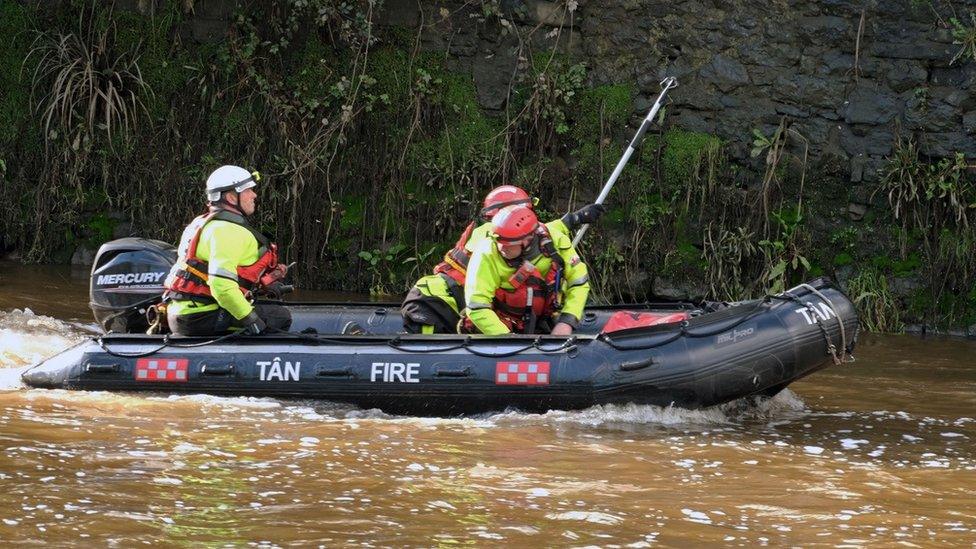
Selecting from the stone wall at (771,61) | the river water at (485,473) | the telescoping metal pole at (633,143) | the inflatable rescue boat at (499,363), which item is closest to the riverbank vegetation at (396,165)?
the stone wall at (771,61)

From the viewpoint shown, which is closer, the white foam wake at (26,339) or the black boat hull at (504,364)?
the black boat hull at (504,364)

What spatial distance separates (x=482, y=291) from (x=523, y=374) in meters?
0.55

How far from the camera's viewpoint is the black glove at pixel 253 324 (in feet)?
24.0

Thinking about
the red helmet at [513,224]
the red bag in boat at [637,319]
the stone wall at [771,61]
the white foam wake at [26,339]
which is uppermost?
the stone wall at [771,61]

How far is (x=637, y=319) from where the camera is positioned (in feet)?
25.6

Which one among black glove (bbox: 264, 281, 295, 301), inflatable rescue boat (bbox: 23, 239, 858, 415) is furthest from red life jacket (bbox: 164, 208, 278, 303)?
inflatable rescue boat (bbox: 23, 239, 858, 415)

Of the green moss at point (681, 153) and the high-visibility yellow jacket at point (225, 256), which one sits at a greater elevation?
the green moss at point (681, 153)

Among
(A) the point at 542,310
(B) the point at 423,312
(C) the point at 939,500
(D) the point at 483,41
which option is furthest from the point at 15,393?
(D) the point at 483,41

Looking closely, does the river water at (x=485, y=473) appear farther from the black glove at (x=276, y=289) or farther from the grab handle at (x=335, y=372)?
the black glove at (x=276, y=289)

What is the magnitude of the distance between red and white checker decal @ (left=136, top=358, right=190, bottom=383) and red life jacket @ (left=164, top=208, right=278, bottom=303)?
0.37 metres

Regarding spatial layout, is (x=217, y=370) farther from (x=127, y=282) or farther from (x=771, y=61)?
(x=771, y=61)

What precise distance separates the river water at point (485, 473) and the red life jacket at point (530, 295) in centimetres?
73

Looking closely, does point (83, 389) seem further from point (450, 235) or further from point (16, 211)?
point (16, 211)

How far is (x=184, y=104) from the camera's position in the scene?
12211 millimetres
